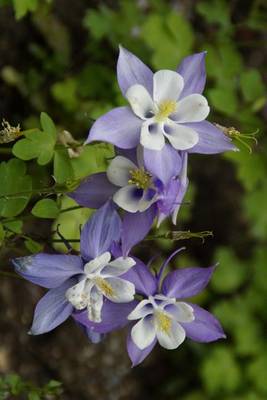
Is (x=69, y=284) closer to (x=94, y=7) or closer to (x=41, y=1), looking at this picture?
(x=41, y=1)

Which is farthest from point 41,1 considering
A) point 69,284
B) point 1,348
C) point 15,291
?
point 69,284

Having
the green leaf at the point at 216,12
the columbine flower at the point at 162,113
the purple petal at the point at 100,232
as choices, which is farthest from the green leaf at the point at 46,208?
the green leaf at the point at 216,12

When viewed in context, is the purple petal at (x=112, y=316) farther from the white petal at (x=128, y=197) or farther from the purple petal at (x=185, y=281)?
the white petal at (x=128, y=197)

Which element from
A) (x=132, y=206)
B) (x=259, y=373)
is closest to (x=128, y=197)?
(x=132, y=206)

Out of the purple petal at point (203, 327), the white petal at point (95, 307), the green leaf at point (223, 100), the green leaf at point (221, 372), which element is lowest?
the green leaf at point (221, 372)

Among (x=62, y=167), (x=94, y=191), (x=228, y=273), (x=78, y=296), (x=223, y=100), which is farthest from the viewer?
(x=228, y=273)

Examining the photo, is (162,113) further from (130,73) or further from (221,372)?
(221,372)

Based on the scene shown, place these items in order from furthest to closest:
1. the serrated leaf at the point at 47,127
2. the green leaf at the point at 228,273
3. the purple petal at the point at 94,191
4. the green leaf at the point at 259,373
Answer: the green leaf at the point at 228,273
the green leaf at the point at 259,373
the serrated leaf at the point at 47,127
the purple petal at the point at 94,191

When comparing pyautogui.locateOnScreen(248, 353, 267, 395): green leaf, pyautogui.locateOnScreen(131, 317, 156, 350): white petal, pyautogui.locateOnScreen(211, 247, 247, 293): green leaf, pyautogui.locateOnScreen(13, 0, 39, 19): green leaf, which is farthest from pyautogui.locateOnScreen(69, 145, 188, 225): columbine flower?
Answer: pyautogui.locateOnScreen(211, 247, 247, 293): green leaf
